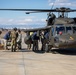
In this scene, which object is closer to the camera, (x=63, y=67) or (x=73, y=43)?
(x=63, y=67)

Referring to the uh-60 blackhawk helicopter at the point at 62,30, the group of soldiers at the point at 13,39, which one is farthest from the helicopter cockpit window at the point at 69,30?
the group of soldiers at the point at 13,39

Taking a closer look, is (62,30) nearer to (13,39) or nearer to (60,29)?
(60,29)

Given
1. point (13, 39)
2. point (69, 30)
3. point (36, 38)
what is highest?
point (69, 30)

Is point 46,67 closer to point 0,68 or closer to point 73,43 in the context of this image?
point 0,68

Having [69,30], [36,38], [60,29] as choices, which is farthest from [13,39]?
[69,30]

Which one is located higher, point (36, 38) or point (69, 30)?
point (69, 30)

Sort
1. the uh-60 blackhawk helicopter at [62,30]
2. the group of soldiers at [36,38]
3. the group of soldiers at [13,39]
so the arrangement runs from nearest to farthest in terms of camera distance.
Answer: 1. the uh-60 blackhawk helicopter at [62,30]
2. the group of soldiers at [13,39]
3. the group of soldiers at [36,38]

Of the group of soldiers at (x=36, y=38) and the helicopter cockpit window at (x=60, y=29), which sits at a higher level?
the helicopter cockpit window at (x=60, y=29)

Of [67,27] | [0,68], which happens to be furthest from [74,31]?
[0,68]

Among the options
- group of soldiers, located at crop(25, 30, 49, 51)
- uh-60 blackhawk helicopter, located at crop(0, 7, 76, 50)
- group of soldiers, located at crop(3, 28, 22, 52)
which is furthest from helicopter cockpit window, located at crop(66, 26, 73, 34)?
group of soldiers, located at crop(3, 28, 22, 52)

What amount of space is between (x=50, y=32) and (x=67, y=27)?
4.73 ft

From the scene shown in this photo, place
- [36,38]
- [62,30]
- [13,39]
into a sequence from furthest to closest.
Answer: [36,38]
[13,39]
[62,30]

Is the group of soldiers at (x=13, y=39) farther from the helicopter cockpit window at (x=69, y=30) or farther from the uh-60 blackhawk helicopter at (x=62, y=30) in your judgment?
the helicopter cockpit window at (x=69, y=30)

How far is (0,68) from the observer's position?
10828mm
